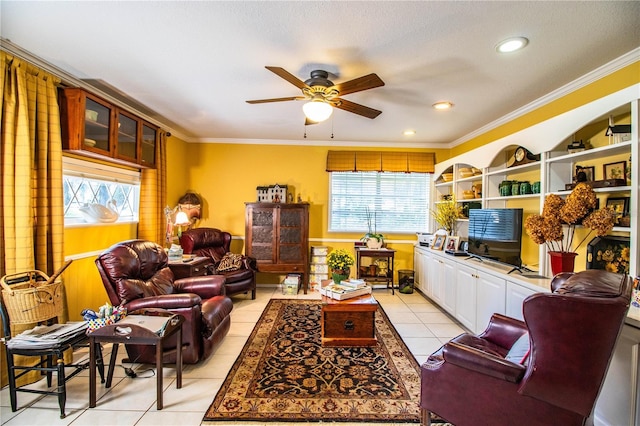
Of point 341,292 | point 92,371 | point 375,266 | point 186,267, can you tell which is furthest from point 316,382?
point 375,266

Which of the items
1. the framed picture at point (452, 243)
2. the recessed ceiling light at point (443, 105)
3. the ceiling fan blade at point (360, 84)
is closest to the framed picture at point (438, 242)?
the framed picture at point (452, 243)

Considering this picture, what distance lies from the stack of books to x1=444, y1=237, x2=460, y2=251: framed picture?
1519mm

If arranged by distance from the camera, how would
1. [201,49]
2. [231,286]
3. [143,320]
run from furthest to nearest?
[231,286]
[201,49]
[143,320]

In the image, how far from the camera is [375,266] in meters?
4.98

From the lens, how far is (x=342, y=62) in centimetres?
233

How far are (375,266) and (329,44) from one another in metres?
3.68

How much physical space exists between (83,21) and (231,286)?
3.14 m

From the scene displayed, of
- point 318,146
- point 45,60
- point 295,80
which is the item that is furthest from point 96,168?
point 318,146

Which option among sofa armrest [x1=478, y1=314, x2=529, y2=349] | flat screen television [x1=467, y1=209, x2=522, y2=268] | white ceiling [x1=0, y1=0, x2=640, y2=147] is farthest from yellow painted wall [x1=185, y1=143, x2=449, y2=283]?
sofa armrest [x1=478, y1=314, x2=529, y2=349]

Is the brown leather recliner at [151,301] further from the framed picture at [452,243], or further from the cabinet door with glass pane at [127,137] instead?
the framed picture at [452,243]

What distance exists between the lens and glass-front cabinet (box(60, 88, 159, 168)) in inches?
103

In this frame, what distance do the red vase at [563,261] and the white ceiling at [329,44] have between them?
1.51 meters

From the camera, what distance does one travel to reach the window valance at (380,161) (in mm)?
5098

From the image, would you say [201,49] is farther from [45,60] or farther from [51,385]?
[51,385]
